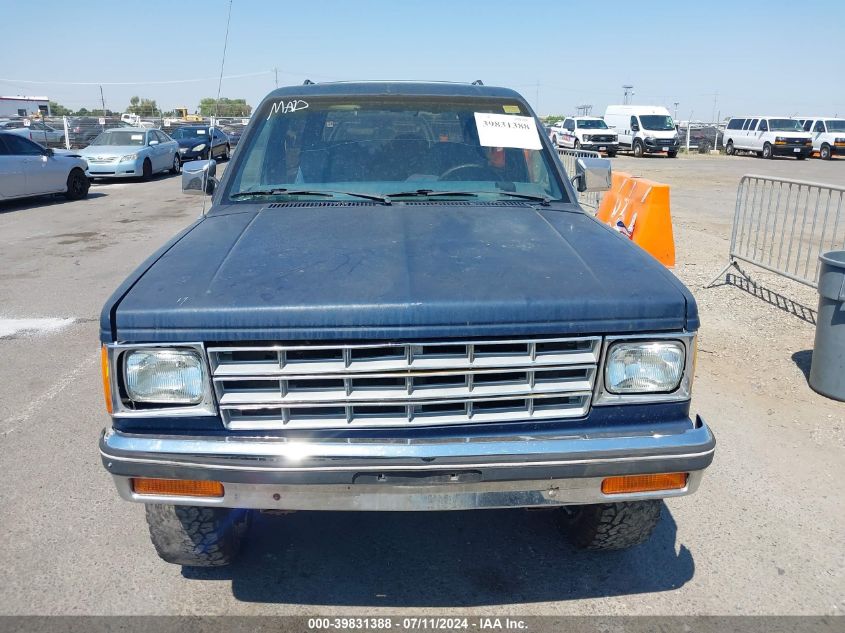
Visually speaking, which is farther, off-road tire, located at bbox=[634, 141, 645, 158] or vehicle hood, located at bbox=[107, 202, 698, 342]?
off-road tire, located at bbox=[634, 141, 645, 158]

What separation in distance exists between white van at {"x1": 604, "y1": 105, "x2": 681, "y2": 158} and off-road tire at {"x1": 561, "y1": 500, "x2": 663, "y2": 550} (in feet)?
116

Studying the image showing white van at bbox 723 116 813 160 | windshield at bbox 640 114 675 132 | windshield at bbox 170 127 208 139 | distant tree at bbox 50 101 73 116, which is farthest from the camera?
distant tree at bbox 50 101 73 116

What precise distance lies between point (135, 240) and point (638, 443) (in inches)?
426

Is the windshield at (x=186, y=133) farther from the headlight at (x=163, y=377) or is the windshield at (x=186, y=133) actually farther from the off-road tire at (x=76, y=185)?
the headlight at (x=163, y=377)

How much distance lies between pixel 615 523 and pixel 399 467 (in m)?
1.14

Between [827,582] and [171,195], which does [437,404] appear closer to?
[827,582]

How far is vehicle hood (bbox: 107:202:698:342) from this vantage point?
7.98 feet

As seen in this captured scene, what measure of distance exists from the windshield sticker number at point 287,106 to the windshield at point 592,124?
34.8m

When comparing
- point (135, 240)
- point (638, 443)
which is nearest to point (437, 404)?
point (638, 443)

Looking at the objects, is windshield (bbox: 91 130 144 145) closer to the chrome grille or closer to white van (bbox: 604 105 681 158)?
the chrome grille

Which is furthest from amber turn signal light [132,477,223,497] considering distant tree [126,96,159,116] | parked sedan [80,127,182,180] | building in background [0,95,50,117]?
distant tree [126,96,159,116]

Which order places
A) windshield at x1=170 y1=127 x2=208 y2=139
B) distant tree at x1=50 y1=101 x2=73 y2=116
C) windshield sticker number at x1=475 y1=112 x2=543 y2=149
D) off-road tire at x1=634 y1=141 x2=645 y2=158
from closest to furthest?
windshield sticker number at x1=475 y1=112 x2=543 y2=149, windshield at x1=170 y1=127 x2=208 y2=139, off-road tire at x1=634 y1=141 x2=645 y2=158, distant tree at x1=50 y1=101 x2=73 y2=116

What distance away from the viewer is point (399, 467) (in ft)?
8.07

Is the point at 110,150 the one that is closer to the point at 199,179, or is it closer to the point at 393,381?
the point at 199,179
